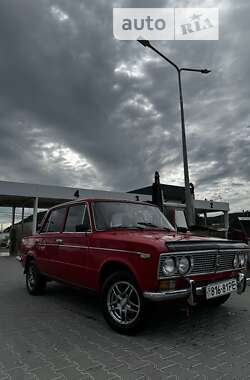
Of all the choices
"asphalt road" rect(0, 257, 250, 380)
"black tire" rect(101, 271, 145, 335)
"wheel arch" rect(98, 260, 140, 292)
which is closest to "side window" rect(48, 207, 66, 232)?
"asphalt road" rect(0, 257, 250, 380)

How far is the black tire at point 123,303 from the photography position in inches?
159

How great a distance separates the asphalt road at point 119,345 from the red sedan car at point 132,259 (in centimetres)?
39

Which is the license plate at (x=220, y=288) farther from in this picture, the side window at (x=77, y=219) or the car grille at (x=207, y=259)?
the side window at (x=77, y=219)

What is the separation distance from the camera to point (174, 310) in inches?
209

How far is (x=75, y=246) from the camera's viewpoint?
17.1 feet

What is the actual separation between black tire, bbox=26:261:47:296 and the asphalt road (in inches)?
35.3

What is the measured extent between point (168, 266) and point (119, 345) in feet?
3.57

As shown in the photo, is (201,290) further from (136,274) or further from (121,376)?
(121,376)

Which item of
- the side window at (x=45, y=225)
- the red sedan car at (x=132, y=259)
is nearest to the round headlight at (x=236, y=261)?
the red sedan car at (x=132, y=259)

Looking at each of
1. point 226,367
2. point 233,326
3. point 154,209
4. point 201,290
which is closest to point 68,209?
point 154,209

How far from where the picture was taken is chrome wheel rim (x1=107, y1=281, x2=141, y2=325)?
Answer: 13.5ft

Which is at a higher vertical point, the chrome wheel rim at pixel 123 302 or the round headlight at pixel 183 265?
the round headlight at pixel 183 265

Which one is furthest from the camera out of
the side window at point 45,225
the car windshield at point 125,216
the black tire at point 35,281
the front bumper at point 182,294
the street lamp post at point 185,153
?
the street lamp post at point 185,153

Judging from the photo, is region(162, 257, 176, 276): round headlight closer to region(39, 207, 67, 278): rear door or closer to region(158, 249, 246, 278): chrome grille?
region(158, 249, 246, 278): chrome grille
